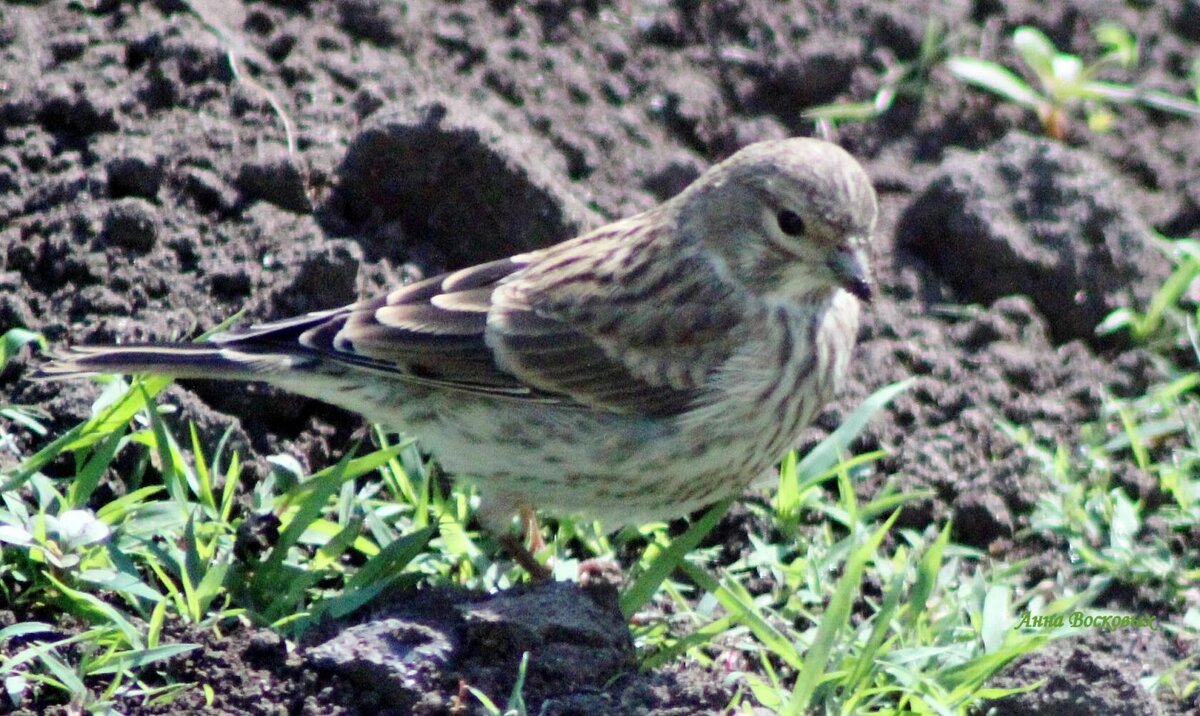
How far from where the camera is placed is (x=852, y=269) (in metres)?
5.28

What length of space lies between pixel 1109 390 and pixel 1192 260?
29.1 inches

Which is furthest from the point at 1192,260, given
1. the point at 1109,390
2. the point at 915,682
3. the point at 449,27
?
the point at 449,27

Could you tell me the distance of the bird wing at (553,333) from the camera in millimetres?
5441

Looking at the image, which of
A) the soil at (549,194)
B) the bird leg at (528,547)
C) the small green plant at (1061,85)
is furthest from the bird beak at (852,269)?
the small green plant at (1061,85)

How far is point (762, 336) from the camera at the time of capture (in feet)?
18.0

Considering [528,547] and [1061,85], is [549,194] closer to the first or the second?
[528,547]

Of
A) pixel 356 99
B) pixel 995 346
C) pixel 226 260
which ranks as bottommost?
pixel 995 346

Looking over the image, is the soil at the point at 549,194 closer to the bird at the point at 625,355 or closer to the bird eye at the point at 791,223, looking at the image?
the bird at the point at 625,355

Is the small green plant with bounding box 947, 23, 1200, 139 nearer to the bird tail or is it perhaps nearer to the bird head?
the bird head

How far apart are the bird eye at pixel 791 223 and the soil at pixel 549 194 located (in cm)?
103

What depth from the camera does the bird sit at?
536 centimetres

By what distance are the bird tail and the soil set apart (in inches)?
11.3

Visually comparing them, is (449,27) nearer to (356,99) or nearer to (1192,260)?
(356,99)

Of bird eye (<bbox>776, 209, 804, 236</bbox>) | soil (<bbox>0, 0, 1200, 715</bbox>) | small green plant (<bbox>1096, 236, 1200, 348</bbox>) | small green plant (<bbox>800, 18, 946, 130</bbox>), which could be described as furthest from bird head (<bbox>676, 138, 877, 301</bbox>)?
small green plant (<bbox>800, 18, 946, 130</bbox>)
